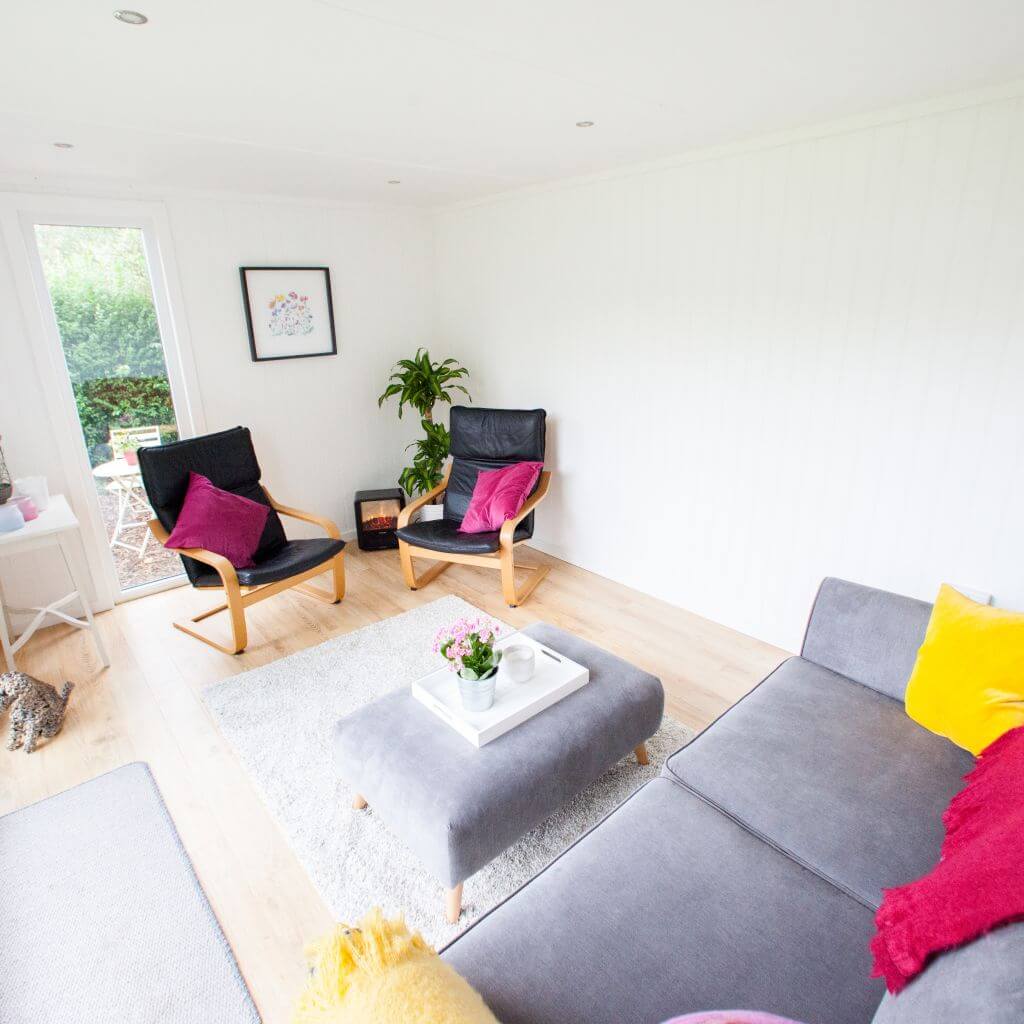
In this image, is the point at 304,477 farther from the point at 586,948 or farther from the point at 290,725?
the point at 586,948

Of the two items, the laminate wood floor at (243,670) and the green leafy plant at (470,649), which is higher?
the green leafy plant at (470,649)

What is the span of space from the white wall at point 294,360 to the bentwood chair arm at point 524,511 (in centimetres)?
142

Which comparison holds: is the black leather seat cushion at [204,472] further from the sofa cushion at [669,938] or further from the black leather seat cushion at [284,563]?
the sofa cushion at [669,938]

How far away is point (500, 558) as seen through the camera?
354 centimetres

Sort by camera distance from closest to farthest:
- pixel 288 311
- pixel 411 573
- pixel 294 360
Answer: pixel 411 573, pixel 288 311, pixel 294 360

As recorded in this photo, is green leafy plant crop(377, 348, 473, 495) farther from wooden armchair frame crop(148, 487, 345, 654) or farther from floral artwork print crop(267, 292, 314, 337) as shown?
wooden armchair frame crop(148, 487, 345, 654)

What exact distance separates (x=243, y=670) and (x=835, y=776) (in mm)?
2513

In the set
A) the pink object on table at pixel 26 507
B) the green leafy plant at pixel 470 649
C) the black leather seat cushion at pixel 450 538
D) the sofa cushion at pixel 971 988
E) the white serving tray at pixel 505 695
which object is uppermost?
the pink object on table at pixel 26 507

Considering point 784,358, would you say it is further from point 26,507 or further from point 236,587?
point 26,507

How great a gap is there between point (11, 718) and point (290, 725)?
1134mm

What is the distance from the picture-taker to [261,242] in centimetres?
376

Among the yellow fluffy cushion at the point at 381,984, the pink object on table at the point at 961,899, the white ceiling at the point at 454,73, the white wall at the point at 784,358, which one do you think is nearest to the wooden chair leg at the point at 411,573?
the white wall at the point at 784,358

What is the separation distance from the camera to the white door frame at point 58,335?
3.03 metres

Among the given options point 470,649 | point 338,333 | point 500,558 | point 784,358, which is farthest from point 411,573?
point 784,358
